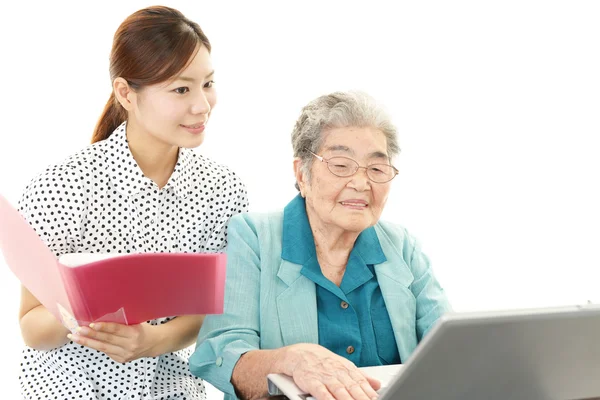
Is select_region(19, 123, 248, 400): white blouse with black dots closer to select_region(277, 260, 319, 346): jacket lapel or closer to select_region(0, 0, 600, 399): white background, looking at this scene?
select_region(277, 260, 319, 346): jacket lapel

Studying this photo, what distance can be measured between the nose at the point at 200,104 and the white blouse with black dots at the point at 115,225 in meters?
0.16

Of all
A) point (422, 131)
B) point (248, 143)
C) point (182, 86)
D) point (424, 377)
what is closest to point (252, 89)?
point (248, 143)

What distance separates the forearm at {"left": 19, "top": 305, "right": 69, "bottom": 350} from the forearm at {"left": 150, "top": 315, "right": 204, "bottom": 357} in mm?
221

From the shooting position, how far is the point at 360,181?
1.90 meters

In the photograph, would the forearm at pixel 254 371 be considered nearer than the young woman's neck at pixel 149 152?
Yes

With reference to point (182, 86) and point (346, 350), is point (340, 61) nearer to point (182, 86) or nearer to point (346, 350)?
point (182, 86)

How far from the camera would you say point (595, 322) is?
1.12 meters

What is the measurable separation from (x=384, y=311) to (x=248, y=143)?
1.52m

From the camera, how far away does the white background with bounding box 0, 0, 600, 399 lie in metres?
3.32

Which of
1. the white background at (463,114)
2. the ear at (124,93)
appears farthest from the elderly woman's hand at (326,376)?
the white background at (463,114)

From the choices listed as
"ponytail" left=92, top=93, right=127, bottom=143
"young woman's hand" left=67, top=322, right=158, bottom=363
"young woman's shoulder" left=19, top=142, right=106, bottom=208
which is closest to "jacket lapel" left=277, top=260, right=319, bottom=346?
"young woman's hand" left=67, top=322, right=158, bottom=363

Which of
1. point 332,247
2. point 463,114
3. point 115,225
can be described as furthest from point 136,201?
point 463,114

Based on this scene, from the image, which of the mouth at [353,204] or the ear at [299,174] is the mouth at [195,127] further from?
the mouth at [353,204]

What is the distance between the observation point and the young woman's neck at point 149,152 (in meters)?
2.02
